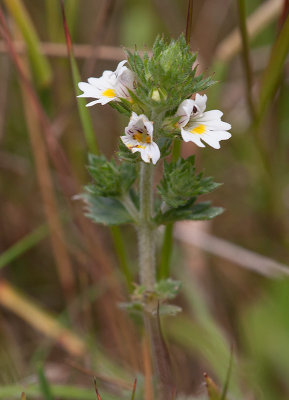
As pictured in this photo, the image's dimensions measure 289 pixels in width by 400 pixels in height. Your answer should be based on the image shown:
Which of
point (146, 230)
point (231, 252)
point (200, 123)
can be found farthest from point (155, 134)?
point (231, 252)

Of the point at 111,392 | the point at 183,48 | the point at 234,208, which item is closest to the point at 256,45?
the point at 234,208

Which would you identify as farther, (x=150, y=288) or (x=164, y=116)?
(x=150, y=288)

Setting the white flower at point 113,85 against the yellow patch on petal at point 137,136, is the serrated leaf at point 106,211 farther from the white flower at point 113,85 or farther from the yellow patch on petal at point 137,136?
the white flower at point 113,85

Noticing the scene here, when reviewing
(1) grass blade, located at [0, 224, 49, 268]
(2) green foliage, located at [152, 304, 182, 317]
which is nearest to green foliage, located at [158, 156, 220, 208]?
(2) green foliage, located at [152, 304, 182, 317]

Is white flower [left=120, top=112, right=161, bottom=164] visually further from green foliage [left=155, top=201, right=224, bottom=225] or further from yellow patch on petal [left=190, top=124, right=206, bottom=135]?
green foliage [left=155, top=201, right=224, bottom=225]

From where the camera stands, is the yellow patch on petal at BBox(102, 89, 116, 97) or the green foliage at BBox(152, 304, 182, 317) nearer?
the yellow patch on petal at BBox(102, 89, 116, 97)

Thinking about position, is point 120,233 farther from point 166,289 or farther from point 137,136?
point 137,136

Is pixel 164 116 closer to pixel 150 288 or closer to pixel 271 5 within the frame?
pixel 150 288
